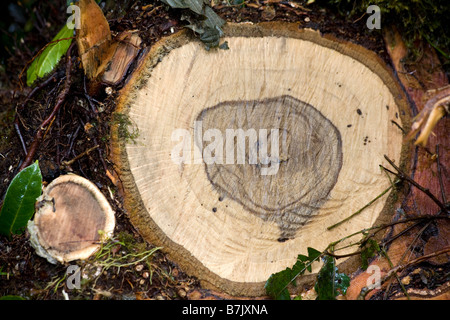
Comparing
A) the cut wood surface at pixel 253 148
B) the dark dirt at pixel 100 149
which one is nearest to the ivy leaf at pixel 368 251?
the cut wood surface at pixel 253 148

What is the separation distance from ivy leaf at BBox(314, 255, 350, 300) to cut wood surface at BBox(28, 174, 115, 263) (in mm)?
685

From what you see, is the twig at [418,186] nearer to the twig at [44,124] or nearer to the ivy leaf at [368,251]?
the ivy leaf at [368,251]

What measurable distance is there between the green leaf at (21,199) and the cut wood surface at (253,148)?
0.83ft

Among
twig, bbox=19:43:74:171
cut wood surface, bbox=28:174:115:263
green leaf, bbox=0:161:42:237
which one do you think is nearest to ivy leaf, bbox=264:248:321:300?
cut wood surface, bbox=28:174:115:263

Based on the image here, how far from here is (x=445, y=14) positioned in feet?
4.86

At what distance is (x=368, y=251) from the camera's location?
1305 millimetres

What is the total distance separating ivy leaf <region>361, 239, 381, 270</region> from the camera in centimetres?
129

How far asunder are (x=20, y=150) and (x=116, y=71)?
1.53 ft

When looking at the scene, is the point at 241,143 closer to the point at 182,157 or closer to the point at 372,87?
the point at 182,157

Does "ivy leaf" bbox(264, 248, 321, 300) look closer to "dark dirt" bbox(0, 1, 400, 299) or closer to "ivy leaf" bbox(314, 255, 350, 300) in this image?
"ivy leaf" bbox(314, 255, 350, 300)

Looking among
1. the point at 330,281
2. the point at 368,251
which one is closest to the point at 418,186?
the point at 368,251

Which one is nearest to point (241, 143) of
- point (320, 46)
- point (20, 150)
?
point (320, 46)

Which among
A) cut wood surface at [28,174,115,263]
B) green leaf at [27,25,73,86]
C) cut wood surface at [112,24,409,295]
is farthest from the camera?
green leaf at [27,25,73,86]

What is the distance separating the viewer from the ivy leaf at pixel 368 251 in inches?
50.9
